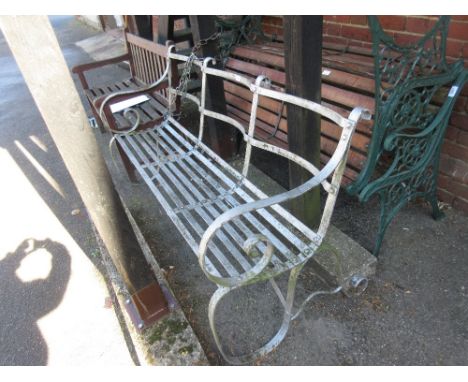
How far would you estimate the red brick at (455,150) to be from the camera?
214 cm

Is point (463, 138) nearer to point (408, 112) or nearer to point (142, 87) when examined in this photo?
point (408, 112)

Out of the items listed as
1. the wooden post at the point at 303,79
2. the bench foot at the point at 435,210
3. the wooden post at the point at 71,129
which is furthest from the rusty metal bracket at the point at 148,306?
the bench foot at the point at 435,210

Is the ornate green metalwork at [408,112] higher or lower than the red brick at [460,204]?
higher

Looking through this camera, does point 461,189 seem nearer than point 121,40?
Yes

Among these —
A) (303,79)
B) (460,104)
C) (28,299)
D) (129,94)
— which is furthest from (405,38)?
(28,299)

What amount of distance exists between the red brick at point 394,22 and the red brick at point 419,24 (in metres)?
0.04

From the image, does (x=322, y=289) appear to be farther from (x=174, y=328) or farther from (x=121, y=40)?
(x=121, y=40)

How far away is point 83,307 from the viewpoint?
2236 millimetres

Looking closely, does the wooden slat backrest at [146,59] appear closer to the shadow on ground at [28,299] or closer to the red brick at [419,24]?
the shadow on ground at [28,299]

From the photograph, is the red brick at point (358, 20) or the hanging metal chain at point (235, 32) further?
the hanging metal chain at point (235, 32)

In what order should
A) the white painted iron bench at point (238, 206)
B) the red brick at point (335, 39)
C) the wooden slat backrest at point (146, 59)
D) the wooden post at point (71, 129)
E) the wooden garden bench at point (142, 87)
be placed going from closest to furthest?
the wooden post at point (71, 129), the white painted iron bench at point (238, 206), the red brick at point (335, 39), the wooden garden bench at point (142, 87), the wooden slat backrest at point (146, 59)

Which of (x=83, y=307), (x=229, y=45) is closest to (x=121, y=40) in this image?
(x=229, y=45)

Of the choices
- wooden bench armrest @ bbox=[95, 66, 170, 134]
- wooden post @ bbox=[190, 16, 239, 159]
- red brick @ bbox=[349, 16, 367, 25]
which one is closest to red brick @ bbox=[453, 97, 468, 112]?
red brick @ bbox=[349, 16, 367, 25]

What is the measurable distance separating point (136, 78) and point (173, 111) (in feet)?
4.48
